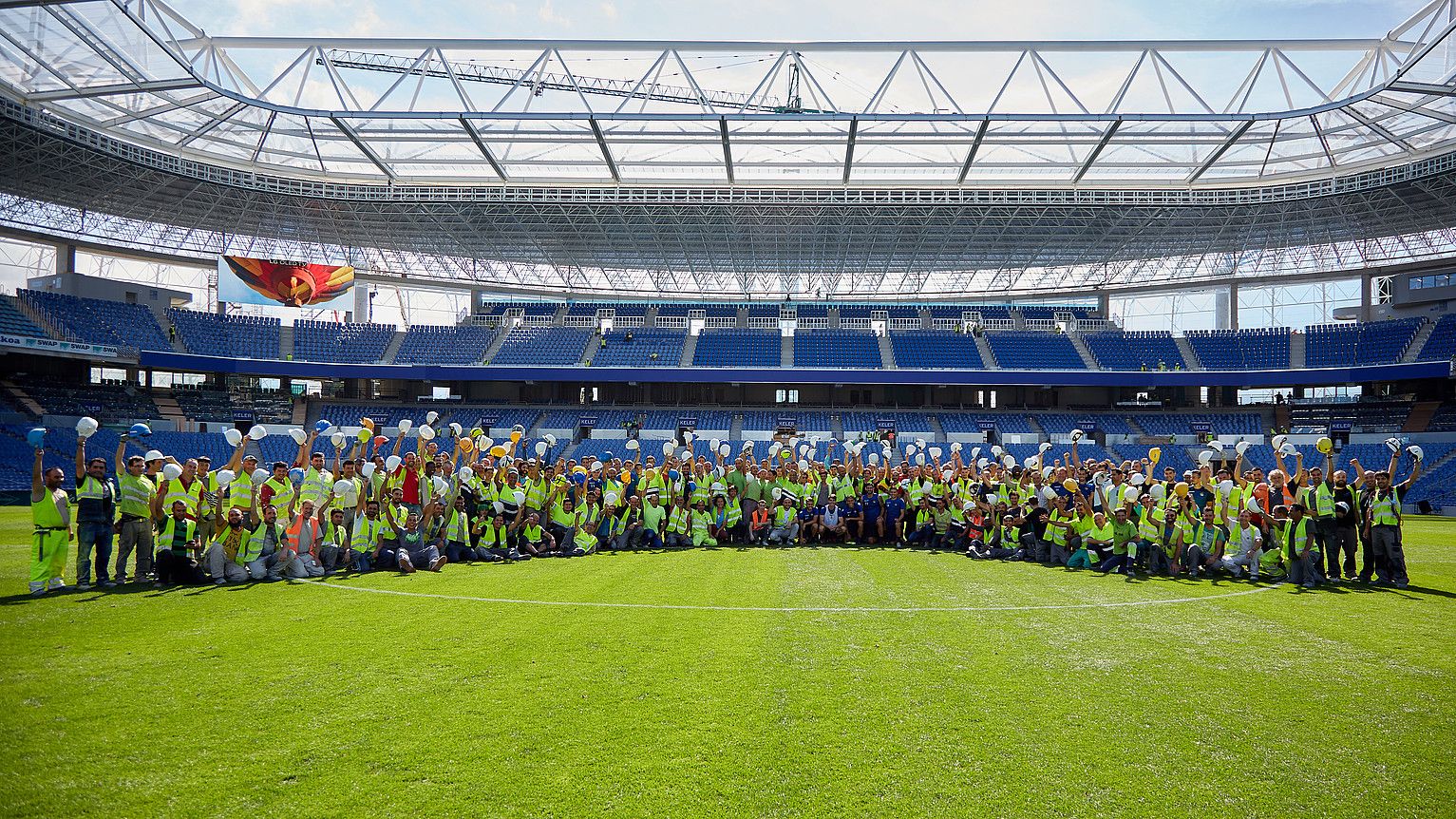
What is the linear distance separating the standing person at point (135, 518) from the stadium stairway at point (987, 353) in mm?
39605

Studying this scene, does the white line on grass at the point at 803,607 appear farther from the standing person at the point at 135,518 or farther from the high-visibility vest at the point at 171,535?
the standing person at the point at 135,518

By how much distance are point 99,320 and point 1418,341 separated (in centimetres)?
6696

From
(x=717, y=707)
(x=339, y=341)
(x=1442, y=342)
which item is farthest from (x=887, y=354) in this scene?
(x=717, y=707)

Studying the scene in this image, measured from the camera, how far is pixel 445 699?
5.59 meters

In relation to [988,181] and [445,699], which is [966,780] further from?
[988,181]

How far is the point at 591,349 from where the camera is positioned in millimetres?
45906

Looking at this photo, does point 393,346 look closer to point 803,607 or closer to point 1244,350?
point 803,607

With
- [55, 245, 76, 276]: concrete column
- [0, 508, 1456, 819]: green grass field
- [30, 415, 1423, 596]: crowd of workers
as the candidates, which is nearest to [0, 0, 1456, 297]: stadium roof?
[55, 245, 76, 276]: concrete column

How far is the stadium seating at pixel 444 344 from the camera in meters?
45.0

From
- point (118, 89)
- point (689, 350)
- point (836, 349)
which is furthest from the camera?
point (689, 350)

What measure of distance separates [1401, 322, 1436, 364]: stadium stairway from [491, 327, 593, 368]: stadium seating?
144 feet

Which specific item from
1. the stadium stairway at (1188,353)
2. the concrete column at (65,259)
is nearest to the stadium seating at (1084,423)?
the stadium stairway at (1188,353)

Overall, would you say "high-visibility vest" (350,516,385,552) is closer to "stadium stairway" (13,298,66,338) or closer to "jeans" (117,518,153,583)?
"jeans" (117,518,153,583)

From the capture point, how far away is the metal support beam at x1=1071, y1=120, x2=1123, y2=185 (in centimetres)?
2975
